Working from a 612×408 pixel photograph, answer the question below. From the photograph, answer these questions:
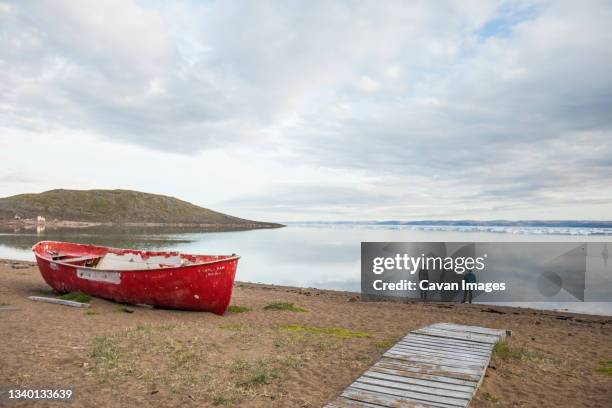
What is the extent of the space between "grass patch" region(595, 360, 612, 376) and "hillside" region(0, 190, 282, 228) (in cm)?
14381

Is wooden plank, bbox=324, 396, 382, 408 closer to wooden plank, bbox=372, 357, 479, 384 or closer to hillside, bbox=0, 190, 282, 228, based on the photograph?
wooden plank, bbox=372, 357, 479, 384

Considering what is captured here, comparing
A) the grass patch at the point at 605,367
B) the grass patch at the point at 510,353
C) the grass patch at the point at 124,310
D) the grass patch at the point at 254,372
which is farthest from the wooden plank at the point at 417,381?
the grass patch at the point at 124,310

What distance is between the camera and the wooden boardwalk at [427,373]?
7320mm

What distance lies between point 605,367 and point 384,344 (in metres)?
5.68

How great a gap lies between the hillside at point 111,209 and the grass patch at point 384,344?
139492 mm

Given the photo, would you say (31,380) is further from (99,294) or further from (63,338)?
(99,294)

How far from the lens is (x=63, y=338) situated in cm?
1135

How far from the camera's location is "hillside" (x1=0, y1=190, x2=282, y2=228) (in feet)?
450

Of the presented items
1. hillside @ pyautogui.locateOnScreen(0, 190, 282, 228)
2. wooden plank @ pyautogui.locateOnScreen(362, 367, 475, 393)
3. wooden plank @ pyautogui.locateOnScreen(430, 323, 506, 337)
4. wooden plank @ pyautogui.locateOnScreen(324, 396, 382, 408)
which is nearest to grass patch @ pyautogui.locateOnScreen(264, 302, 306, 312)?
wooden plank @ pyautogui.locateOnScreen(430, 323, 506, 337)

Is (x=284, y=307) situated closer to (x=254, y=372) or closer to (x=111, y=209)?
(x=254, y=372)

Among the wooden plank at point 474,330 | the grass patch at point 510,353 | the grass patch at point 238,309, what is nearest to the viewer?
the grass patch at point 510,353

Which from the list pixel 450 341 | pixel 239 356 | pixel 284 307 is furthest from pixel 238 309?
pixel 450 341

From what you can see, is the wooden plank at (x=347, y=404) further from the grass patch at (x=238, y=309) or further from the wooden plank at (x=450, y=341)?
the grass patch at (x=238, y=309)

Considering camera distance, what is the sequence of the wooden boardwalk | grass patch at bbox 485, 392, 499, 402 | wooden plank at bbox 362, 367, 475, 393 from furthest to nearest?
1. grass patch at bbox 485, 392, 499, 402
2. wooden plank at bbox 362, 367, 475, 393
3. the wooden boardwalk
